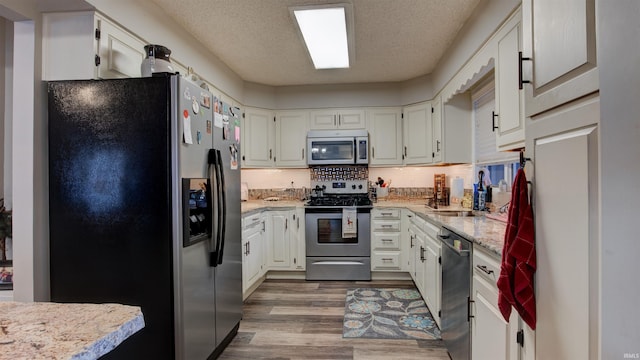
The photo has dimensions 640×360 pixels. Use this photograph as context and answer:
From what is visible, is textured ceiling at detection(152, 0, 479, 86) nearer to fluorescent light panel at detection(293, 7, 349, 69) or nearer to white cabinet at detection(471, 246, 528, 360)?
fluorescent light panel at detection(293, 7, 349, 69)

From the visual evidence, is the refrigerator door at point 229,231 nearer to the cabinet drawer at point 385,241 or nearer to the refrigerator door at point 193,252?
the refrigerator door at point 193,252

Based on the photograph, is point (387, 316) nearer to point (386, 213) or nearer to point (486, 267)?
point (386, 213)

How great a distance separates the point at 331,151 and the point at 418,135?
112cm

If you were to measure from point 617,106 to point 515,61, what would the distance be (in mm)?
1407

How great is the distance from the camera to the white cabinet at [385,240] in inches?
153

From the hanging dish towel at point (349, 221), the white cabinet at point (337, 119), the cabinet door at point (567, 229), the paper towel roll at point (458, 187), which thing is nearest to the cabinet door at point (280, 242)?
the hanging dish towel at point (349, 221)

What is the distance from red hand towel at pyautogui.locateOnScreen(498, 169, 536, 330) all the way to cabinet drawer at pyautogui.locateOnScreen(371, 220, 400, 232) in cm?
272

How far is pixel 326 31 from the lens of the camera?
2609 mm

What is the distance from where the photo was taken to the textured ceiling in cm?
236

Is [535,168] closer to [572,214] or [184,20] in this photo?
[572,214]

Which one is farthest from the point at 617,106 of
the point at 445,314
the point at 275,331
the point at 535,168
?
the point at 275,331

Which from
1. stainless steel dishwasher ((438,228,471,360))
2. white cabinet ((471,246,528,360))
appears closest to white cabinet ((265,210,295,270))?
stainless steel dishwasher ((438,228,471,360))

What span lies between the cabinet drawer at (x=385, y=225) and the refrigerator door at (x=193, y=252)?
2256 millimetres

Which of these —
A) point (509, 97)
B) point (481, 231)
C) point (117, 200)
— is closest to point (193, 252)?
point (117, 200)
